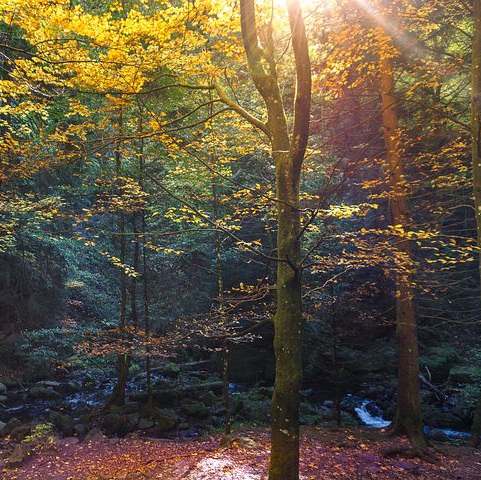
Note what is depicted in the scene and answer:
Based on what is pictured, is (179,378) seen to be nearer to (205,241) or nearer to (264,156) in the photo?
(205,241)

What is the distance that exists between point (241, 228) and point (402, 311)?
4.30m

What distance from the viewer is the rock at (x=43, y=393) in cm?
1217

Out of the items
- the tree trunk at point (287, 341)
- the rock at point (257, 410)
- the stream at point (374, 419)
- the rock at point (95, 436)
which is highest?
the tree trunk at point (287, 341)

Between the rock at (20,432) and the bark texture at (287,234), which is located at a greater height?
the bark texture at (287,234)

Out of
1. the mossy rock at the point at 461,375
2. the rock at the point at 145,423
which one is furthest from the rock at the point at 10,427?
the mossy rock at the point at 461,375

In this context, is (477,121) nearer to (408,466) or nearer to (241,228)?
(408,466)

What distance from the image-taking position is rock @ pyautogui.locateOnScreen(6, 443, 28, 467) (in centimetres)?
717

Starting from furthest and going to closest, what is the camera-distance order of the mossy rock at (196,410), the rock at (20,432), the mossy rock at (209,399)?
the mossy rock at (209,399) → the mossy rock at (196,410) → the rock at (20,432)

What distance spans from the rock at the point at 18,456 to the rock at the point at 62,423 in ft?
5.17

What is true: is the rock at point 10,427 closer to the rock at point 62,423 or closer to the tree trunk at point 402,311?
the rock at point 62,423


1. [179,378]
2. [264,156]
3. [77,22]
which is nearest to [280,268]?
[77,22]

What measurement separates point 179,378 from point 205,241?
19.1ft

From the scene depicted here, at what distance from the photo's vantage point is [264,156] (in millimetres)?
9766

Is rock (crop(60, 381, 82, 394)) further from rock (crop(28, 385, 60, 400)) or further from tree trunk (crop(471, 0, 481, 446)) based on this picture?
tree trunk (crop(471, 0, 481, 446))
